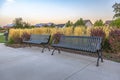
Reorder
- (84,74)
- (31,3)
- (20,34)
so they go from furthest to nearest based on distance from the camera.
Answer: (31,3) → (20,34) → (84,74)

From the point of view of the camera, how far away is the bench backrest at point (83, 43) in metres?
4.70

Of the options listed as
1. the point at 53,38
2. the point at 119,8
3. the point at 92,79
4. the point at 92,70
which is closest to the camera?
the point at 92,79

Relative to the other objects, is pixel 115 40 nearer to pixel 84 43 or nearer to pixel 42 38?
pixel 84 43

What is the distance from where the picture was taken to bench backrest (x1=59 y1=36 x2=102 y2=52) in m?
4.70

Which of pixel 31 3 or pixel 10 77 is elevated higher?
pixel 31 3

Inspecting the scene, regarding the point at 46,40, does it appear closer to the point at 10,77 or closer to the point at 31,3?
the point at 10,77

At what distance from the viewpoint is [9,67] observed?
409cm

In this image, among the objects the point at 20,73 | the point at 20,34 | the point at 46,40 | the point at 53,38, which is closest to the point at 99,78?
the point at 20,73

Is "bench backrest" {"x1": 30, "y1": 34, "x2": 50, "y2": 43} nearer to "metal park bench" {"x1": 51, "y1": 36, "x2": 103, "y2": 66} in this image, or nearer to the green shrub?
"metal park bench" {"x1": 51, "y1": 36, "x2": 103, "y2": 66}

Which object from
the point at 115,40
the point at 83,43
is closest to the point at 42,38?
the point at 83,43

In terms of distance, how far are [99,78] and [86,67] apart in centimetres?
86

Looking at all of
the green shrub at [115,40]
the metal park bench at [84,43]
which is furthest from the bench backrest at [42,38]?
the green shrub at [115,40]

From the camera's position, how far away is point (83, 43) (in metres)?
5.32

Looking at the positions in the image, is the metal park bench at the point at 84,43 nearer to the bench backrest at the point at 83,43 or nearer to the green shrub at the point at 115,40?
the bench backrest at the point at 83,43
